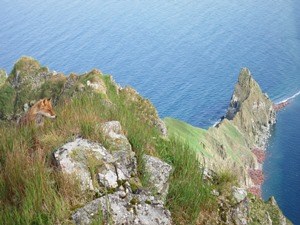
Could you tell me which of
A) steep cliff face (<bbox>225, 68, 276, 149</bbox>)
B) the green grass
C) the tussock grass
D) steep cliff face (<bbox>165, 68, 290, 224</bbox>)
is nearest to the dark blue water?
steep cliff face (<bbox>165, 68, 290, 224</bbox>)

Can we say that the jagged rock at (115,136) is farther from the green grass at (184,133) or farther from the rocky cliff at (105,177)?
the green grass at (184,133)

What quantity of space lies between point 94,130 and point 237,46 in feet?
630

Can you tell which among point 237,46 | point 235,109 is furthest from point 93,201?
point 237,46

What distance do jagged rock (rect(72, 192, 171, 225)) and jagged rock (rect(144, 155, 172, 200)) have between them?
1042mm

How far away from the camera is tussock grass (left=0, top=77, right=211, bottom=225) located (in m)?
8.55

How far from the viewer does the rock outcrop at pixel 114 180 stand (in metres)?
8.91

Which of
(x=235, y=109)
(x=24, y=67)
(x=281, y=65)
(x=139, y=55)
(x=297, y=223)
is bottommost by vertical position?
(x=297, y=223)

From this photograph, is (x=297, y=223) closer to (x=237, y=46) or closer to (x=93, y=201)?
(x=93, y=201)

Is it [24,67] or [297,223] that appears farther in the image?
[297,223]

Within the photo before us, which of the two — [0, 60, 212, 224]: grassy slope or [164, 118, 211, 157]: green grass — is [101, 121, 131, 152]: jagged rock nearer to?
[0, 60, 212, 224]: grassy slope

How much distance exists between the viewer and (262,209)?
1523cm

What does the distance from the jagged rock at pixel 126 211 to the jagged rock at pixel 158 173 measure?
1042 mm

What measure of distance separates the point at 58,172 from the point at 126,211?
1.91 meters

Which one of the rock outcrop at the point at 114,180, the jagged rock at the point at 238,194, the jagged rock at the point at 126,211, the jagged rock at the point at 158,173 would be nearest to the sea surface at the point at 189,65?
the jagged rock at the point at 238,194
